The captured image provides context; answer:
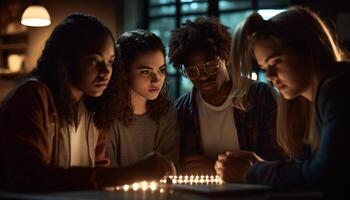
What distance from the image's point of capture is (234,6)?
5.50 metres

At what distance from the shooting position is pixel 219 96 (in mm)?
2480

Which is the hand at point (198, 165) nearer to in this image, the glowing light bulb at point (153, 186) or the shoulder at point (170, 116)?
the shoulder at point (170, 116)

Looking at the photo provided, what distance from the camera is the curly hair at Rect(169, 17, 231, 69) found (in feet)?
7.98

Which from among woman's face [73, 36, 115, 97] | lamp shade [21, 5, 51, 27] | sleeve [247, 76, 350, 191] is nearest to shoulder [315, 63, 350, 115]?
sleeve [247, 76, 350, 191]

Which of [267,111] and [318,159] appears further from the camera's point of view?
[267,111]

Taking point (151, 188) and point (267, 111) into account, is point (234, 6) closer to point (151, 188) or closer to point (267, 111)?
point (267, 111)

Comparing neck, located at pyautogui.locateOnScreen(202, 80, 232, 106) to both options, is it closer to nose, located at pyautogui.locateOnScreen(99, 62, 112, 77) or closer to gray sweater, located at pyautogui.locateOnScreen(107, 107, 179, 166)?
gray sweater, located at pyautogui.locateOnScreen(107, 107, 179, 166)

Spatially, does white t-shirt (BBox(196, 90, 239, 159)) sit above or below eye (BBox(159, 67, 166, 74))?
below

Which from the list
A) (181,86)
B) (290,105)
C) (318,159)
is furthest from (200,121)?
(181,86)

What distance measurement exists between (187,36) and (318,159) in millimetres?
1094

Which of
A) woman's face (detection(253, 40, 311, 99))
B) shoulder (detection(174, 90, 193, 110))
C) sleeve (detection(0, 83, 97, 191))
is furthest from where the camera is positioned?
shoulder (detection(174, 90, 193, 110))

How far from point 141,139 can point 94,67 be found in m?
0.57

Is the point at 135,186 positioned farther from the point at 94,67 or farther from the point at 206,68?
the point at 206,68

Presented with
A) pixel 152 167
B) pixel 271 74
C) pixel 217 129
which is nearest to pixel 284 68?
pixel 271 74
